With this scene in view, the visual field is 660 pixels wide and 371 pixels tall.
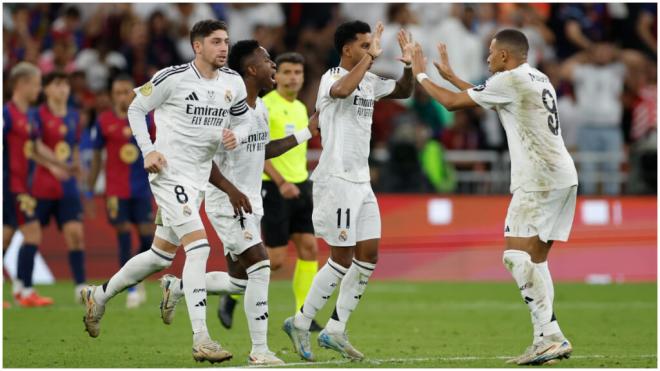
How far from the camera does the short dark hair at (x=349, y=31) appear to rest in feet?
34.4

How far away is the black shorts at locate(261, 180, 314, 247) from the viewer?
13320 mm

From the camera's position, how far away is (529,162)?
9961 mm

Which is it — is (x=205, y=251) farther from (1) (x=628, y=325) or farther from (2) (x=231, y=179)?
(1) (x=628, y=325)

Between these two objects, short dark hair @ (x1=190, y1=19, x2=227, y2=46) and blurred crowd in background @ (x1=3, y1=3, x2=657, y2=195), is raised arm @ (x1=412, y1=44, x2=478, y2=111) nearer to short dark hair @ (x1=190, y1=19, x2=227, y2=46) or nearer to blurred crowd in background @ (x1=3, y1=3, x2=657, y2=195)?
short dark hair @ (x1=190, y1=19, x2=227, y2=46)

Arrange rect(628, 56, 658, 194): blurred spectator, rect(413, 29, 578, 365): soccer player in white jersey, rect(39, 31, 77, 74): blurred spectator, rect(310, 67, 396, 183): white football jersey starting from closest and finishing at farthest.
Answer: rect(413, 29, 578, 365): soccer player in white jersey, rect(310, 67, 396, 183): white football jersey, rect(628, 56, 658, 194): blurred spectator, rect(39, 31, 77, 74): blurred spectator

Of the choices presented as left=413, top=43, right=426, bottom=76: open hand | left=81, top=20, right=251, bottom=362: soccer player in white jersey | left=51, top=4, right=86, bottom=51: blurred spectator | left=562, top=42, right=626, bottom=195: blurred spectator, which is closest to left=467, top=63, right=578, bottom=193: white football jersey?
left=413, top=43, right=426, bottom=76: open hand

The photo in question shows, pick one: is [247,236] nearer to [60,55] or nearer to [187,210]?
[187,210]

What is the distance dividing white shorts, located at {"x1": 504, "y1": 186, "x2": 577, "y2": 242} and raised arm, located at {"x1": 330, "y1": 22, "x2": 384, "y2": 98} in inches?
59.2

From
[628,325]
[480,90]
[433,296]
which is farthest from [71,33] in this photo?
[480,90]

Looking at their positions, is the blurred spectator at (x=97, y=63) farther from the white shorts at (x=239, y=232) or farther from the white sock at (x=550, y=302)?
the white sock at (x=550, y=302)

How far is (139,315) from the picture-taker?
14375 millimetres

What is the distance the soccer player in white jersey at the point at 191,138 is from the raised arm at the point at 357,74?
2.58 feet

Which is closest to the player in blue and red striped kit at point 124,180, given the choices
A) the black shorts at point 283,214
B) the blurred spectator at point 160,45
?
the black shorts at point 283,214

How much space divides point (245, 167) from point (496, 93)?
6.73 ft
